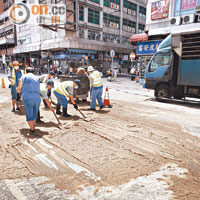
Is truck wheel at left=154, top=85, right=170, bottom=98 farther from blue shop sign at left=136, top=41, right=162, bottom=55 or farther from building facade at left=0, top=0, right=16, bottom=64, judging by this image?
building facade at left=0, top=0, right=16, bottom=64

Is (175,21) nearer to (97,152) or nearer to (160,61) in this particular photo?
(160,61)

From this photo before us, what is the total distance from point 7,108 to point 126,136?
18.7 feet

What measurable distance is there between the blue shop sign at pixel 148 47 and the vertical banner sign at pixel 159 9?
8.21 ft

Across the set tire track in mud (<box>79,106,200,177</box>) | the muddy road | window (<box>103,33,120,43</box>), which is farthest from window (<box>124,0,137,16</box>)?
tire track in mud (<box>79,106,200,177</box>)

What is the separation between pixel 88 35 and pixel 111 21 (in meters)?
6.46

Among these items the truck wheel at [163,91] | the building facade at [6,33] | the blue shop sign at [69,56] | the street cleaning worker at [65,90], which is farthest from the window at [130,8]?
the street cleaning worker at [65,90]

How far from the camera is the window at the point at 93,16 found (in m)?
30.4

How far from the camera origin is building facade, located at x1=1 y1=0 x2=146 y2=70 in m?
28.1

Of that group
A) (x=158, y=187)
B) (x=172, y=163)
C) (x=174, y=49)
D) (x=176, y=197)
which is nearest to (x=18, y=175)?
(x=158, y=187)

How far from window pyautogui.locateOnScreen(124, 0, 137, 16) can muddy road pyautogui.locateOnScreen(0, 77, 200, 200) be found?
35.6m

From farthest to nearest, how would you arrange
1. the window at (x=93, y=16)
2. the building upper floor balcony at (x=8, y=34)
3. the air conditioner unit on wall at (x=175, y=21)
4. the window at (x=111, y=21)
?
the building upper floor balcony at (x=8, y=34), the window at (x=111, y=21), the window at (x=93, y=16), the air conditioner unit on wall at (x=175, y=21)

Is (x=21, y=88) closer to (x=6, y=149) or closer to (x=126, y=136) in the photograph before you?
(x=6, y=149)

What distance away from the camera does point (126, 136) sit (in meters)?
4.84

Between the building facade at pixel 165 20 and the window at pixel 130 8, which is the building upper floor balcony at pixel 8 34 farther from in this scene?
the building facade at pixel 165 20
